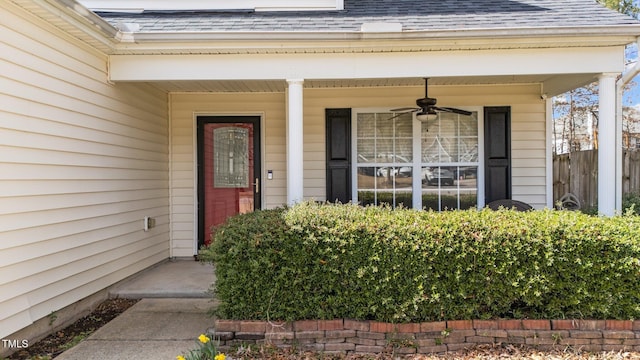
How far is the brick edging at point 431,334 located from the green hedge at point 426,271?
0.07 metres

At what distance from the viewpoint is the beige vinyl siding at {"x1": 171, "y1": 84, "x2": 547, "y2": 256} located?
18.1 feet

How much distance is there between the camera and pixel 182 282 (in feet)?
15.3

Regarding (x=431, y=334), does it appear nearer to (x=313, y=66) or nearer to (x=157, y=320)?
(x=157, y=320)

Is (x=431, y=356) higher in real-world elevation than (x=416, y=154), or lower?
lower

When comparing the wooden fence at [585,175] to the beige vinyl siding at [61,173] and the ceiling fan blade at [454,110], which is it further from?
the beige vinyl siding at [61,173]

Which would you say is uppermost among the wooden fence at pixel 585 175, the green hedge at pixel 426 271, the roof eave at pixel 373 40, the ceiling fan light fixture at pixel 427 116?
the roof eave at pixel 373 40

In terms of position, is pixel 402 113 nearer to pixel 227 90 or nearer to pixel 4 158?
pixel 227 90

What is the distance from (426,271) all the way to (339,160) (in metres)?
2.80

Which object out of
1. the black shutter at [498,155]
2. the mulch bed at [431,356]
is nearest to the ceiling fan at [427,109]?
the black shutter at [498,155]

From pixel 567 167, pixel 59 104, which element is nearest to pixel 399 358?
pixel 59 104

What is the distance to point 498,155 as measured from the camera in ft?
18.0

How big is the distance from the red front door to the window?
1.55 meters

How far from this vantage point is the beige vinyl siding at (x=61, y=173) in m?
2.97

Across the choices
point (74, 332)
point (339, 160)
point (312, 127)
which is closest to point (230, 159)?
point (312, 127)
